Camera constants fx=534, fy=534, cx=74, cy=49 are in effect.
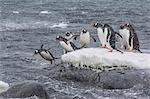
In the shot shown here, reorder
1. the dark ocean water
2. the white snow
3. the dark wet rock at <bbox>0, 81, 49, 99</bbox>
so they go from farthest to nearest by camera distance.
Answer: the white snow → the dark ocean water → the dark wet rock at <bbox>0, 81, 49, 99</bbox>

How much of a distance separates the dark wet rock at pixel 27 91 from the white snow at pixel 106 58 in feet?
9.22

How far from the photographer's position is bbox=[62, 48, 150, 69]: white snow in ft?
57.6

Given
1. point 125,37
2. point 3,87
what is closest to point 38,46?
point 125,37

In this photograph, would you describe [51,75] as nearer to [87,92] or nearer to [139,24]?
[87,92]

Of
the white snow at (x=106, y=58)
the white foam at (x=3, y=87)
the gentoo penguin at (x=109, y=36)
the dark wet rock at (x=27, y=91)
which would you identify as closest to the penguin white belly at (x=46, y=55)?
the white snow at (x=106, y=58)

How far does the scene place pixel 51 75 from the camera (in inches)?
747

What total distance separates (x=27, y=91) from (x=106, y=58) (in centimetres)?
335

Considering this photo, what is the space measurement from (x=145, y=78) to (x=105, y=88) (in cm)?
131

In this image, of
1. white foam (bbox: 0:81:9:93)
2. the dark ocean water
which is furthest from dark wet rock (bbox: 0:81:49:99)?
the dark ocean water

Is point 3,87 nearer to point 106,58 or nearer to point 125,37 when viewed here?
point 106,58

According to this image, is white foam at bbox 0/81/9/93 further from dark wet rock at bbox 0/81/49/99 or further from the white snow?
the white snow

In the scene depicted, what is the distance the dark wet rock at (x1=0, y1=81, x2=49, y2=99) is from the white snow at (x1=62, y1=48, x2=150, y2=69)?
9.22 feet

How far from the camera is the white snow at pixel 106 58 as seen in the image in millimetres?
17562

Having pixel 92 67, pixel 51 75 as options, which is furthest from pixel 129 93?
pixel 51 75
